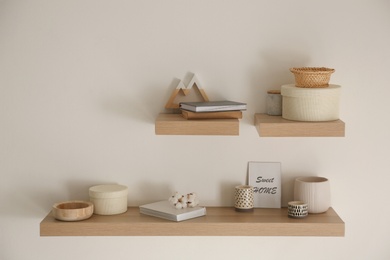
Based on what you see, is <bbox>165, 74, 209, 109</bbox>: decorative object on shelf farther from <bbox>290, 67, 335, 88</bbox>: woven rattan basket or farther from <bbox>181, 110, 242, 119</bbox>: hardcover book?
<bbox>290, 67, 335, 88</bbox>: woven rattan basket

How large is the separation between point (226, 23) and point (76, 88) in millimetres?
668

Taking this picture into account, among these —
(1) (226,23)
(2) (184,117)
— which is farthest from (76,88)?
(1) (226,23)

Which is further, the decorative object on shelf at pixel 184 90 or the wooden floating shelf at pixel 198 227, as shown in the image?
the decorative object on shelf at pixel 184 90

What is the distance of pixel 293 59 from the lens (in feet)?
8.91

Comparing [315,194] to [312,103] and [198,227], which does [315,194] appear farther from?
[198,227]

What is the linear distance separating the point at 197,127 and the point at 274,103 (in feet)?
1.12

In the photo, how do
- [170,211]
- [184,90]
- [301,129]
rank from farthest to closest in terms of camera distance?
[184,90] < [170,211] < [301,129]

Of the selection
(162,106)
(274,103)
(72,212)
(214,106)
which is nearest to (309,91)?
(274,103)

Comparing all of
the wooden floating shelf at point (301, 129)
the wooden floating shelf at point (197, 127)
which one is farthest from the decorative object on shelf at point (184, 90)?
the wooden floating shelf at point (301, 129)

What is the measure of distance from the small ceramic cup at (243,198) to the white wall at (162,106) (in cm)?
11

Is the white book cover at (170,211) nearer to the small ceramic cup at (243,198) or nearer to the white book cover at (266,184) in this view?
the small ceramic cup at (243,198)

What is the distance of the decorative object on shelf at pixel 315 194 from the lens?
2645 mm

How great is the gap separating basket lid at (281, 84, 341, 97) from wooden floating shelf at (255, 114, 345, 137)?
0.11 m

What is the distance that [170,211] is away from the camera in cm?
261
